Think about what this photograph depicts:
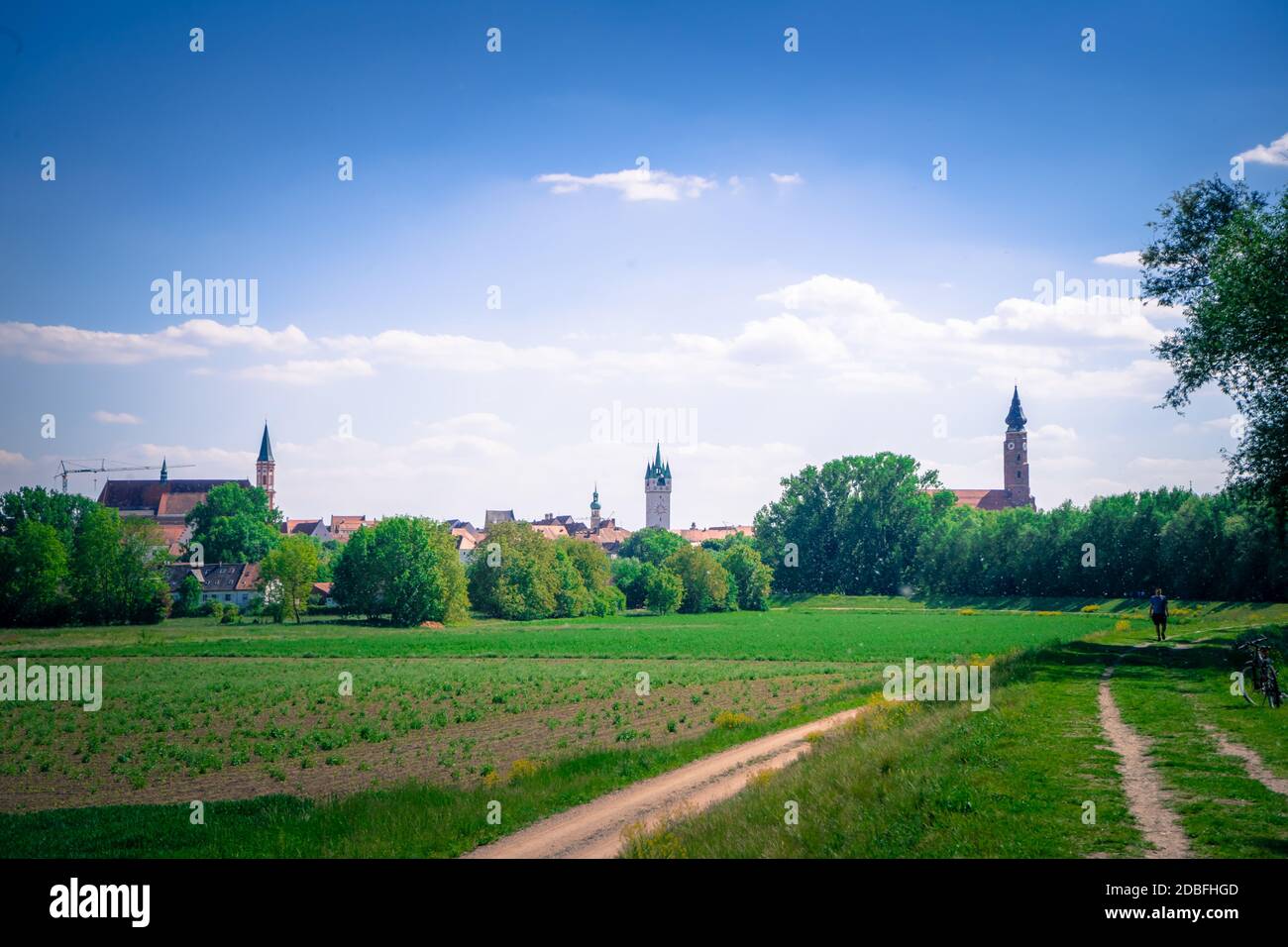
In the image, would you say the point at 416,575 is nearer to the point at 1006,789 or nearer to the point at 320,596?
the point at 320,596

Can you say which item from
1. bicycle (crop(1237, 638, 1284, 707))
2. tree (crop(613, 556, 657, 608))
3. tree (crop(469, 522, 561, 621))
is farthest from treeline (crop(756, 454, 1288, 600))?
tree (crop(469, 522, 561, 621))

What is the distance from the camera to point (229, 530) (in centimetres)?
12825

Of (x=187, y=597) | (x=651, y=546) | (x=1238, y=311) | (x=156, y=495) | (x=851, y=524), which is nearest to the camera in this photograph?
(x=1238, y=311)

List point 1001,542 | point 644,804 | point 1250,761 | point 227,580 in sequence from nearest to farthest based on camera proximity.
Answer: point 1250,761
point 644,804
point 1001,542
point 227,580

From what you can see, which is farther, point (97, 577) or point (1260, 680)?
point (97, 577)

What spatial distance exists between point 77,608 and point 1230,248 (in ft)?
287

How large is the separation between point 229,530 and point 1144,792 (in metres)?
133

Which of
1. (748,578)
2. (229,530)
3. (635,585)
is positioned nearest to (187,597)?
(229,530)

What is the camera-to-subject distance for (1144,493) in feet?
344

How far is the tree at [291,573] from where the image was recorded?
93.2 meters

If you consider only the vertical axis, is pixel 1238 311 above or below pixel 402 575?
above

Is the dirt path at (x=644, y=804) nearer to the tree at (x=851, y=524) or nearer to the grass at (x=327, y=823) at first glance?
the grass at (x=327, y=823)
